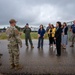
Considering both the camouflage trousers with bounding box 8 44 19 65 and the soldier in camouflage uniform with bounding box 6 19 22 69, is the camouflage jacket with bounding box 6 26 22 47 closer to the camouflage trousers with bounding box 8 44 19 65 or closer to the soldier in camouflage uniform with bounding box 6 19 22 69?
the soldier in camouflage uniform with bounding box 6 19 22 69

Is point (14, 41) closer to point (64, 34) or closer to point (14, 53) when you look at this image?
point (14, 53)

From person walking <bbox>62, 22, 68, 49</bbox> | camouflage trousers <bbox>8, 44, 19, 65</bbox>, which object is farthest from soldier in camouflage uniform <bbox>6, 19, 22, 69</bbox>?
person walking <bbox>62, 22, 68, 49</bbox>

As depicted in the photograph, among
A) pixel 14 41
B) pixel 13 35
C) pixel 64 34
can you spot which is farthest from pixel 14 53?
pixel 64 34

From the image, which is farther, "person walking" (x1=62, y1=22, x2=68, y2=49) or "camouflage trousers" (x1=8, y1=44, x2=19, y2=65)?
"person walking" (x1=62, y1=22, x2=68, y2=49)

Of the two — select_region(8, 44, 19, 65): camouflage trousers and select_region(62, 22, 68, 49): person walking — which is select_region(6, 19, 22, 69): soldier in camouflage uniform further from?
select_region(62, 22, 68, 49): person walking

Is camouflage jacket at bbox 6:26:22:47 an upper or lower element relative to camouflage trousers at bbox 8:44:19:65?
upper

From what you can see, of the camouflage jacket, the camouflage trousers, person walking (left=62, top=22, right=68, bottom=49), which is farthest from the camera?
person walking (left=62, top=22, right=68, bottom=49)

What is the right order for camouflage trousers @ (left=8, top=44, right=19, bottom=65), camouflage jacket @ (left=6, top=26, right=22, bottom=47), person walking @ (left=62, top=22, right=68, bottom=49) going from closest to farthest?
1. camouflage jacket @ (left=6, top=26, right=22, bottom=47)
2. camouflage trousers @ (left=8, top=44, right=19, bottom=65)
3. person walking @ (left=62, top=22, right=68, bottom=49)

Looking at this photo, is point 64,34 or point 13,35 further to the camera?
point 64,34

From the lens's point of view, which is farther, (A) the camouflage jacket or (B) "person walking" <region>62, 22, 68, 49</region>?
(B) "person walking" <region>62, 22, 68, 49</region>

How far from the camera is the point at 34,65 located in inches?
474

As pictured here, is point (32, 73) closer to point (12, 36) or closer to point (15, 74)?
point (15, 74)

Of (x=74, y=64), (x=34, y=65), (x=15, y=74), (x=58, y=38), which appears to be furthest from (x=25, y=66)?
(x=58, y=38)

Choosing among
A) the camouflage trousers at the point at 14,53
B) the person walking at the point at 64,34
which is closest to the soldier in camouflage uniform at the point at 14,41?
the camouflage trousers at the point at 14,53
